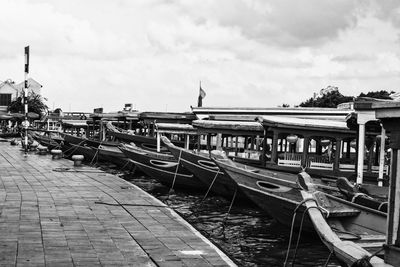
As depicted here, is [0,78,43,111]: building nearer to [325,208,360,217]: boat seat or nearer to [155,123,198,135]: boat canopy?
[155,123,198,135]: boat canopy

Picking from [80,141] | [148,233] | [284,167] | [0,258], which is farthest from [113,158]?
[0,258]

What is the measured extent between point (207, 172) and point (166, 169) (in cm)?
300

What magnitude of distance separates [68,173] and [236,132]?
19.0 feet

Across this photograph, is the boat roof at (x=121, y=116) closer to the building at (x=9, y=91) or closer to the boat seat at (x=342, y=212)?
the boat seat at (x=342, y=212)

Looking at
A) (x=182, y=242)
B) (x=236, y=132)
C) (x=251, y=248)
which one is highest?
(x=236, y=132)

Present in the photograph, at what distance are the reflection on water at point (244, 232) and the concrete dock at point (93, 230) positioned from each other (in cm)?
80

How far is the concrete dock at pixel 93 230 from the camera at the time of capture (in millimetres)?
6719

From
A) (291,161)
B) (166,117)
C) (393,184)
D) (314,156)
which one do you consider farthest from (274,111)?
(393,184)

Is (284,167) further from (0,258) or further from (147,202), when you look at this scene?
(0,258)

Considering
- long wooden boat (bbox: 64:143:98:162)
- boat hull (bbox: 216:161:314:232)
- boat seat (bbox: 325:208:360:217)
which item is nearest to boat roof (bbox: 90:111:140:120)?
long wooden boat (bbox: 64:143:98:162)

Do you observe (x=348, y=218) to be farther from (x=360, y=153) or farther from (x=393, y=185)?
(x=393, y=185)

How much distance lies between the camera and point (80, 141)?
29.9m

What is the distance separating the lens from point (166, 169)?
62.5ft

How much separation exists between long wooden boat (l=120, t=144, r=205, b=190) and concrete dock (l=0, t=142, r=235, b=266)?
480 cm
